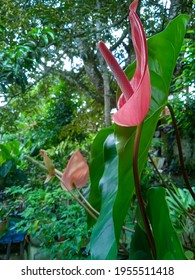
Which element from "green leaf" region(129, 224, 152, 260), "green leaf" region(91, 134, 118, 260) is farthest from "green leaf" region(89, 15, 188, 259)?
"green leaf" region(129, 224, 152, 260)

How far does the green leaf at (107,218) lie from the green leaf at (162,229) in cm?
6

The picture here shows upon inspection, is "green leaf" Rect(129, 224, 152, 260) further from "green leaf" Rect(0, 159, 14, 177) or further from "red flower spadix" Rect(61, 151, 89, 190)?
"green leaf" Rect(0, 159, 14, 177)

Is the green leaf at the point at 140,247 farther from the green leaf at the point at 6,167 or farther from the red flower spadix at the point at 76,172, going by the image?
the green leaf at the point at 6,167

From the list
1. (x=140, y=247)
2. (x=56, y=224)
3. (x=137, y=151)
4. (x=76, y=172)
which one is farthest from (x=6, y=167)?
(x=137, y=151)

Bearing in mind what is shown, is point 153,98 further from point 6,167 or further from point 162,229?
point 6,167

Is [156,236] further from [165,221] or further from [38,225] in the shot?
[38,225]

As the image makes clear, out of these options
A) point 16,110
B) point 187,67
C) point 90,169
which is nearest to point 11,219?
point 90,169

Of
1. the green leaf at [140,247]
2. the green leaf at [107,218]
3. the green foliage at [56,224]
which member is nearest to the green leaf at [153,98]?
the green leaf at [107,218]

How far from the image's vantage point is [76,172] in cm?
64

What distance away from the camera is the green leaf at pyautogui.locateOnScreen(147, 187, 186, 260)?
0.39 meters

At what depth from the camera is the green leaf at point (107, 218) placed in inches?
15.2

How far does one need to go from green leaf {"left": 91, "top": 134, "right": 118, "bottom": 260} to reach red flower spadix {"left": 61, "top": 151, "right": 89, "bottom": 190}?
0.58 ft

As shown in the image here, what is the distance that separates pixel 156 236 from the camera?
429mm
